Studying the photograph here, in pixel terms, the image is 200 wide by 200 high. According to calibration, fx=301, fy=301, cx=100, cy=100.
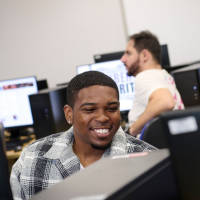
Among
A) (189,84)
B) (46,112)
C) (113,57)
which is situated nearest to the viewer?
(189,84)

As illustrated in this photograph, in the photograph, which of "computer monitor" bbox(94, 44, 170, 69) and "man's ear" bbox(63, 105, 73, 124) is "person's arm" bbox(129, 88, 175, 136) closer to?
"man's ear" bbox(63, 105, 73, 124)

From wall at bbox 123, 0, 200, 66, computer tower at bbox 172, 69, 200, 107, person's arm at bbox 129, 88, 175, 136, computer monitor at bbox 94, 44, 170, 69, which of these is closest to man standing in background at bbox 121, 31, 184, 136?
person's arm at bbox 129, 88, 175, 136

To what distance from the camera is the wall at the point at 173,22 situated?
418 cm

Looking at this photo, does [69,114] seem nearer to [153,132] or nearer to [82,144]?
[82,144]

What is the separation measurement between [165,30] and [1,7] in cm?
250

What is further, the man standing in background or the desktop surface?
the man standing in background

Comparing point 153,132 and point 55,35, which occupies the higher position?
point 55,35

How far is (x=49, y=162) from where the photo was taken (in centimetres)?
96

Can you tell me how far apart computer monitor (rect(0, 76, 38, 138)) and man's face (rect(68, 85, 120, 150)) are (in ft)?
5.40

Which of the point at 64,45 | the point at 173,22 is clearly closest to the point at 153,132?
the point at 173,22

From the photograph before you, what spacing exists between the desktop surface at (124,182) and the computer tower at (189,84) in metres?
1.02

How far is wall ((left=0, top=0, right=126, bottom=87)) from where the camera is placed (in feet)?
14.7

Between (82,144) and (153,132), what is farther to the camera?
(153,132)

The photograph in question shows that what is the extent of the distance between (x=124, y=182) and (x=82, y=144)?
2.33ft
